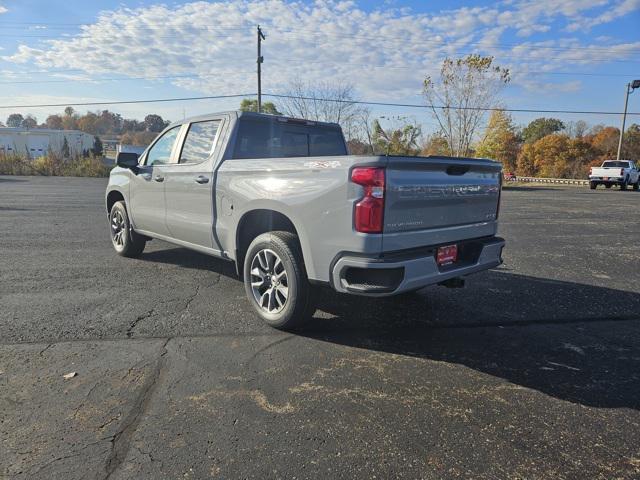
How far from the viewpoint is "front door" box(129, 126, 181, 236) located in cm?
560

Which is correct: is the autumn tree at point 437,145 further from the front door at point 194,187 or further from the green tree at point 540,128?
the green tree at point 540,128

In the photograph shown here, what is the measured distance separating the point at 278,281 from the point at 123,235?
3.65 meters

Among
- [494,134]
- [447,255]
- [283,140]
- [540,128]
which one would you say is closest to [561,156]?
[494,134]

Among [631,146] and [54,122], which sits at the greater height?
[54,122]

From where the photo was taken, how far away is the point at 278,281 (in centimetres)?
409

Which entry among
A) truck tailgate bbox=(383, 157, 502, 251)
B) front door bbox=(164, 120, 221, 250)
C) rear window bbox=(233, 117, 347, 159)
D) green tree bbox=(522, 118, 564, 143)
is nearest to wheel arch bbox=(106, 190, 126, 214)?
front door bbox=(164, 120, 221, 250)

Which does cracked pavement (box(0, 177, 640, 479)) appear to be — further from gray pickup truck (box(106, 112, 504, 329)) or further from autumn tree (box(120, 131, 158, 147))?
autumn tree (box(120, 131, 158, 147))

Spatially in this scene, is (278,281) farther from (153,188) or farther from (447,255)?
(153,188)

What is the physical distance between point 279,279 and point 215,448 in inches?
71.9

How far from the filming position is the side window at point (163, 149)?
5.66 m

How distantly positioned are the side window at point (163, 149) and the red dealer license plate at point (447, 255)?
Answer: 11.8 ft

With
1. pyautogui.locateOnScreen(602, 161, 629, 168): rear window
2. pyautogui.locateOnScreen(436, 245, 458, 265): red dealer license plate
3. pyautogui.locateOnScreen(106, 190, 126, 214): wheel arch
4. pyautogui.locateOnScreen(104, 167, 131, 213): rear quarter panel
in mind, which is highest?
pyautogui.locateOnScreen(602, 161, 629, 168): rear window

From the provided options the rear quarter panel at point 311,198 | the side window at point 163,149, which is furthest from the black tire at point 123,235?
the rear quarter panel at point 311,198

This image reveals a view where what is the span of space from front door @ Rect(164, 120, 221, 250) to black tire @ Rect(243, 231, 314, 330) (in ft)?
2.51
